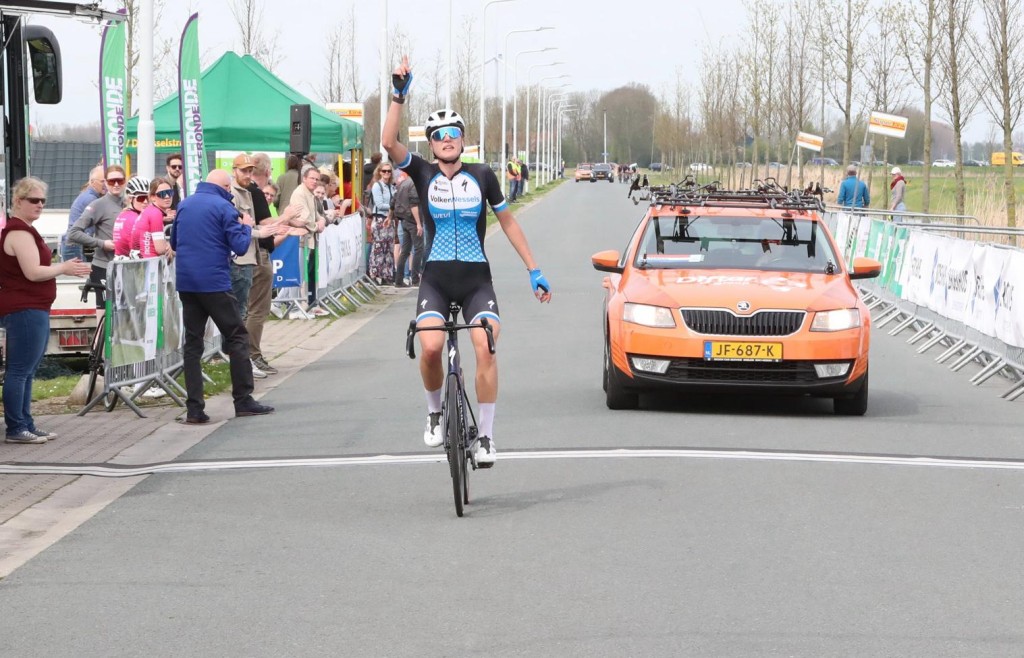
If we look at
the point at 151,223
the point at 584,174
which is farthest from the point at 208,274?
the point at 584,174

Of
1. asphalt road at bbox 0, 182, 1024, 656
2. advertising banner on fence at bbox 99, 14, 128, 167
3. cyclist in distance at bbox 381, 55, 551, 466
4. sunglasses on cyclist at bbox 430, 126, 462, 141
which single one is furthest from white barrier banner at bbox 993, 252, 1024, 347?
advertising banner on fence at bbox 99, 14, 128, 167

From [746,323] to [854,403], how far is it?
106 cm

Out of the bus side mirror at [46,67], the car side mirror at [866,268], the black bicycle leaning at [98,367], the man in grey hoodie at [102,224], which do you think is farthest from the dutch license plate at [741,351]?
the man in grey hoodie at [102,224]

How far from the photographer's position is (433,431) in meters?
8.38

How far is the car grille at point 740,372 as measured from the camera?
451 inches

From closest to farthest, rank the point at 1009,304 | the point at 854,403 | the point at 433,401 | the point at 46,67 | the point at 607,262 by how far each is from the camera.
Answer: the point at 433,401 < the point at 854,403 < the point at 607,262 < the point at 46,67 < the point at 1009,304

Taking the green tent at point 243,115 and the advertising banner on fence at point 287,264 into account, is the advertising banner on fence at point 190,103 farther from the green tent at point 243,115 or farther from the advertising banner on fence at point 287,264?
the green tent at point 243,115

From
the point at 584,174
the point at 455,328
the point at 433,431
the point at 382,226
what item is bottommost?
the point at 433,431

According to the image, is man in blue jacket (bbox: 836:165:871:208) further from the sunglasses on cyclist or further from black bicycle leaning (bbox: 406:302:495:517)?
black bicycle leaning (bbox: 406:302:495:517)

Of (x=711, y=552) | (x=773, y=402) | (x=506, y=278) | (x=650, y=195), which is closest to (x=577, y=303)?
(x=506, y=278)

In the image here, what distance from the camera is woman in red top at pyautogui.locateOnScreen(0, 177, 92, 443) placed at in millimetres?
10555

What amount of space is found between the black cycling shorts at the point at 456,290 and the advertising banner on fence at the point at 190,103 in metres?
9.22

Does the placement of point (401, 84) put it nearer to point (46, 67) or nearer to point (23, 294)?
point (23, 294)

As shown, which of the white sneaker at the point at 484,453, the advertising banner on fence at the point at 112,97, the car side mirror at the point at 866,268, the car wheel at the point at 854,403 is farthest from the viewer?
the advertising banner on fence at the point at 112,97
